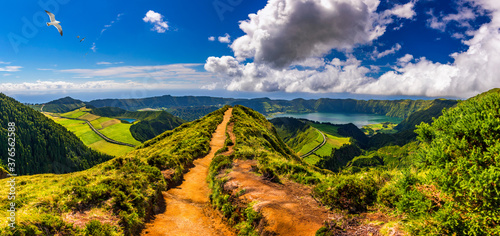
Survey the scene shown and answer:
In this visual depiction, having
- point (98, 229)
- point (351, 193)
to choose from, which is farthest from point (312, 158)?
point (98, 229)

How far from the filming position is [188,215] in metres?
13.2

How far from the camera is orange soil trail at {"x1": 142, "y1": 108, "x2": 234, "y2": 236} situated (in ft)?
36.6

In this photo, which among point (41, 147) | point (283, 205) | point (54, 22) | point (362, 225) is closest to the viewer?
point (362, 225)

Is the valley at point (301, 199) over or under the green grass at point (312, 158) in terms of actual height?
over

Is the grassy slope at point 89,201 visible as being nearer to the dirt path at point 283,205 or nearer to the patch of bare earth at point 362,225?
the dirt path at point 283,205

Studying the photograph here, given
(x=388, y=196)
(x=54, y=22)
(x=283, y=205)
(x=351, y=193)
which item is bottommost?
(x=283, y=205)

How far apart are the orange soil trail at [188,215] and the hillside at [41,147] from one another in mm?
186515

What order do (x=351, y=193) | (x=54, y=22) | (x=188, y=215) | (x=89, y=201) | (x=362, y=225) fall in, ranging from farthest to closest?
1. (x=54, y=22)
2. (x=188, y=215)
3. (x=89, y=201)
4. (x=351, y=193)
5. (x=362, y=225)

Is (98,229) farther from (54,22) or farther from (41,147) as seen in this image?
(41,147)

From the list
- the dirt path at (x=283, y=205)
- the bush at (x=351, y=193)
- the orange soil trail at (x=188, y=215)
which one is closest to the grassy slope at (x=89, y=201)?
the orange soil trail at (x=188, y=215)

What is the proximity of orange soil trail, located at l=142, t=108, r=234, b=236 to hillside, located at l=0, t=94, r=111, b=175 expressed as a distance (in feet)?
612

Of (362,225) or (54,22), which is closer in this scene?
(362,225)

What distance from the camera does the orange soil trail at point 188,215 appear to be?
11164 mm

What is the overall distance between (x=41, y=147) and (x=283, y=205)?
225926 mm
